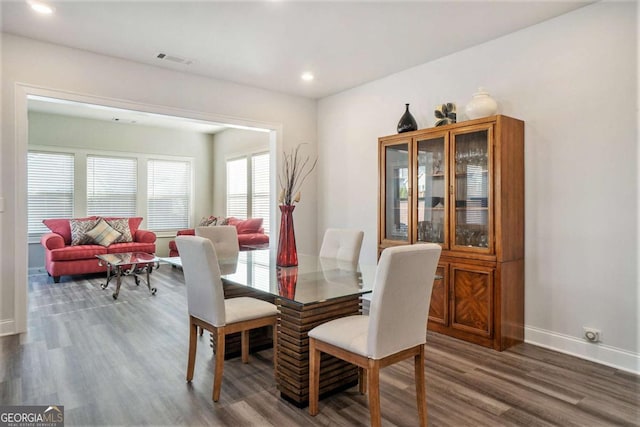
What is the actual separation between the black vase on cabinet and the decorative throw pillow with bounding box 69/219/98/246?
5.32 meters

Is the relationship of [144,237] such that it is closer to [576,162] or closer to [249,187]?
[249,187]

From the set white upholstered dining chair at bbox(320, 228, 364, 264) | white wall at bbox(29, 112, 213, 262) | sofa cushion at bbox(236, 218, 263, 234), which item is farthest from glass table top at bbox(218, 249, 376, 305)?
white wall at bbox(29, 112, 213, 262)

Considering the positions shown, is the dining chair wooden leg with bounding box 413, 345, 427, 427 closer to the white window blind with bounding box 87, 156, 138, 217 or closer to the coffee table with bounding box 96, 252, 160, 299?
the coffee table with bounding box 96, 252, 160, 299

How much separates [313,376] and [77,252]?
5280 mm

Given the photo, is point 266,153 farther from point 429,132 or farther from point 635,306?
point 635,306

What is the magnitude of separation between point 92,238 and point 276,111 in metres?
3.81

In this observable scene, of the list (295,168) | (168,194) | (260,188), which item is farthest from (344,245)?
(168,194)

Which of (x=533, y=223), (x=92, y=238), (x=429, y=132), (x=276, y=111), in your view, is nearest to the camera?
(x=533, y=223)

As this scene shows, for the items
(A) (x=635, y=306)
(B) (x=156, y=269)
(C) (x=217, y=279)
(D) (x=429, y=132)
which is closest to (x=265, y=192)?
(B) (x=156, y=269)

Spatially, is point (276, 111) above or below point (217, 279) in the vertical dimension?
above

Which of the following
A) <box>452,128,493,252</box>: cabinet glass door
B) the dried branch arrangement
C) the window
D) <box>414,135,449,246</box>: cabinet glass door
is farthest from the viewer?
the window

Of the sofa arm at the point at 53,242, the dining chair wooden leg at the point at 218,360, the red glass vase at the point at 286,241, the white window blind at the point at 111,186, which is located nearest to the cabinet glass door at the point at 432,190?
the red glass vase at the point at 286,241

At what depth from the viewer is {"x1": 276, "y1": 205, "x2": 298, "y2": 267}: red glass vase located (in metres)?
2.98

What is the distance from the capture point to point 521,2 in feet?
9.56
